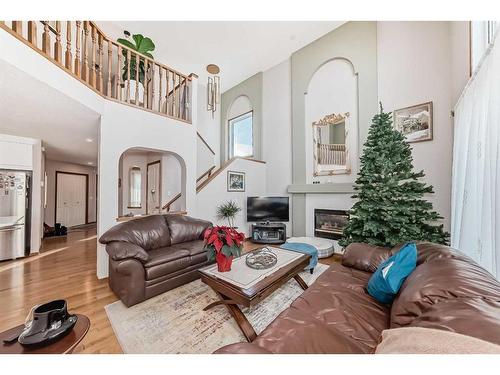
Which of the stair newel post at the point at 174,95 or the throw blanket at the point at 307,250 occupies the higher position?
the stair newel post at the point at 174,95

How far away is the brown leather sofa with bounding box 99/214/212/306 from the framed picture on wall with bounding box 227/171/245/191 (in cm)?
160

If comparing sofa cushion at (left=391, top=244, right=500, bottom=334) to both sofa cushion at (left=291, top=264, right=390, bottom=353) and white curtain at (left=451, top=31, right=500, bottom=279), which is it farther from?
white curtain at (left=451, top=31, right=500, bottom=279)

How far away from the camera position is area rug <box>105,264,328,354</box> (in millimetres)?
1518

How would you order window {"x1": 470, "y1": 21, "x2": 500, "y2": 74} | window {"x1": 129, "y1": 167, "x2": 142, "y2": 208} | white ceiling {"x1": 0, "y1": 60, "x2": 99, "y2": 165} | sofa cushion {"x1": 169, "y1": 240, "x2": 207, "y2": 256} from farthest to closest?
window {"x1": 129, "y1": 167, "x2": 142, "y2": 208}
sofa cushion {"x1": 169, "y1": 240, "x2": 207, "y2": 256}
window {"x1": 470, "y1": 21, "x2": 500, "y2": 74}
white ceiling {"x1": 0, "y1": 60, "x2": 99, "y2": 165}

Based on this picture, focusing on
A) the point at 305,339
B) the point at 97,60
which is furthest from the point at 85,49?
the point at 305,339

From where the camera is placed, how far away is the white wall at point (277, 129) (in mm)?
4965

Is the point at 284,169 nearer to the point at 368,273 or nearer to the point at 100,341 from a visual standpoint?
the point at 368,273

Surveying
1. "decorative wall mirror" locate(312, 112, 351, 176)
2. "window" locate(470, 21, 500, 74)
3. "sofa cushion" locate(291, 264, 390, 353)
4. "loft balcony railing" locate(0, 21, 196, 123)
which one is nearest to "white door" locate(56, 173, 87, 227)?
"loft balcony railing" locate(0, 21, 196, 123)

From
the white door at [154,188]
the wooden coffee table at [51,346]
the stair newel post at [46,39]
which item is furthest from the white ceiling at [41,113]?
the wooden coffee table at [51,346]

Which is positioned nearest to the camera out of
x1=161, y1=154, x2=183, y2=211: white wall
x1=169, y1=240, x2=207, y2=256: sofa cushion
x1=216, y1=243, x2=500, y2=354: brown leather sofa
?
x1=216, y1=243, x2=500, y2=354: brown leather sofa

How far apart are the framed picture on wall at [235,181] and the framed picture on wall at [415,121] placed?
3.26 metres

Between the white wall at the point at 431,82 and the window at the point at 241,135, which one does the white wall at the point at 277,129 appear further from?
the white wall at the point at 431,82

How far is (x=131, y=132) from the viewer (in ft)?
10.0
